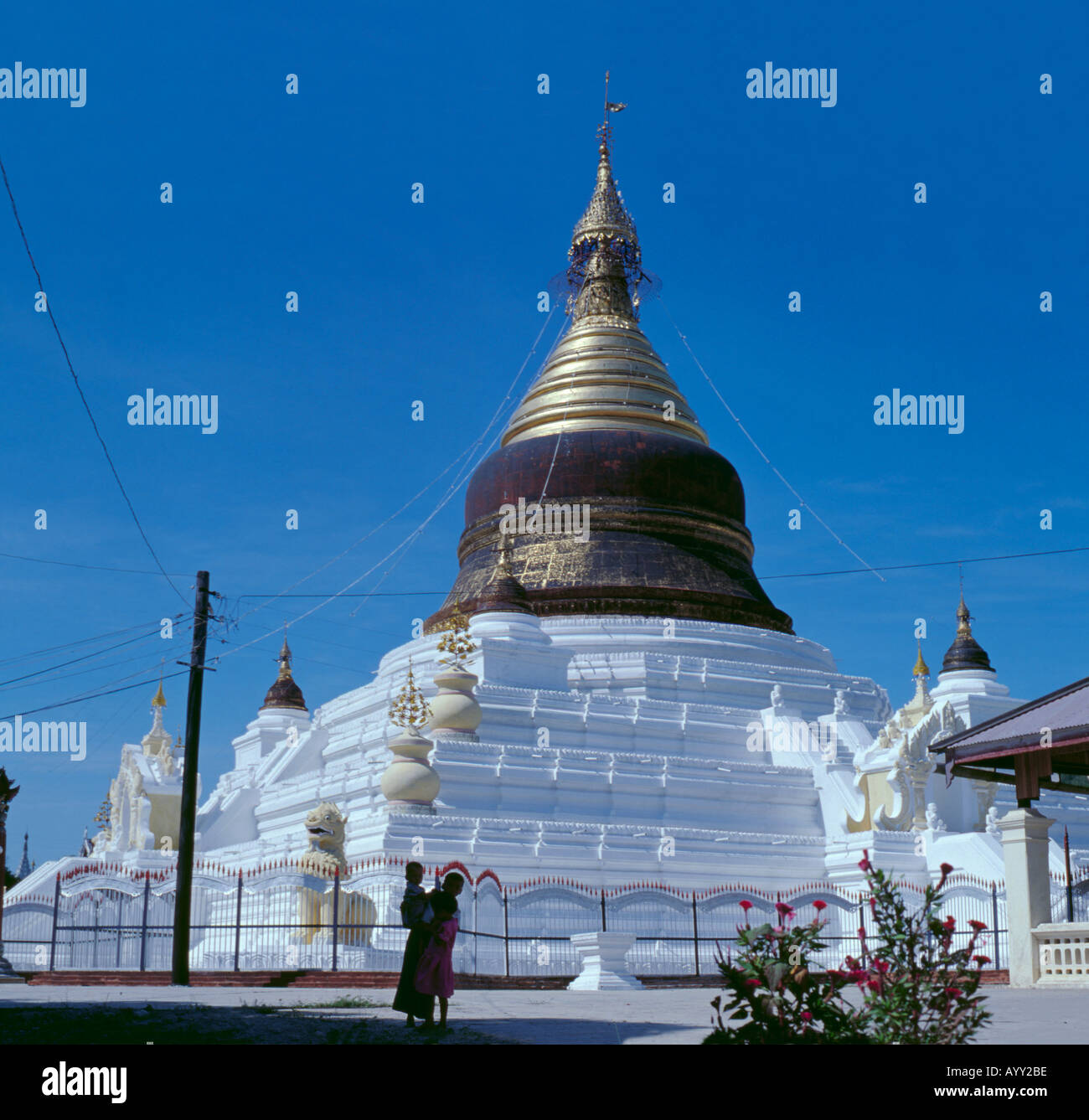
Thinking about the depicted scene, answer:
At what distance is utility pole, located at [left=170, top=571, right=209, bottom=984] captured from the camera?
2003 centimetres

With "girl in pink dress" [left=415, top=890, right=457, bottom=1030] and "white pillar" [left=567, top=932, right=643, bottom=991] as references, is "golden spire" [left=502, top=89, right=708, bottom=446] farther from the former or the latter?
"girl in pink dress" [left=415, top=890, right=457, bottom=1030]

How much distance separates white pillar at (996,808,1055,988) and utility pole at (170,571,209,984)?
11.9 metres

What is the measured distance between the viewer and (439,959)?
39.5ft

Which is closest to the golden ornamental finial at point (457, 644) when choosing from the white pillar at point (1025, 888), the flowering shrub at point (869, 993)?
the white pillar at point (1025, 888)

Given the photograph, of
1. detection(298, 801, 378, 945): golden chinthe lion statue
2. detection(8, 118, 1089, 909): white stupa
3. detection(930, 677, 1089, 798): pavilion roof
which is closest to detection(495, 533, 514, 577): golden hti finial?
detection(8, 118, 1089, 909): white stupa

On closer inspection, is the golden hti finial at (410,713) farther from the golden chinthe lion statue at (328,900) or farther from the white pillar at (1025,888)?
the white pillar at (1025,888)

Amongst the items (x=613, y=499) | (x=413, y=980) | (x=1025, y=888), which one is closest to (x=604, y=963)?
(x=1025, y=888)

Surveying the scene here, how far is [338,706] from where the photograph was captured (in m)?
40.7

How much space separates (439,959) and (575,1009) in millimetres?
3132

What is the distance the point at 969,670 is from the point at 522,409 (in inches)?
693

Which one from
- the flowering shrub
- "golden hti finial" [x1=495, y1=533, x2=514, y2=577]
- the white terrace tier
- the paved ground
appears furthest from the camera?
"golden hti finial" [x1=495, y1=533, x2=514, y2=577]

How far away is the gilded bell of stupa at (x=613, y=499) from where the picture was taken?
40.8m

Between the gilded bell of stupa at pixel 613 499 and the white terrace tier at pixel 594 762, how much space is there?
A: 1.37m

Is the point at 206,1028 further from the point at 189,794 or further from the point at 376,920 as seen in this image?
the point at 376,920
